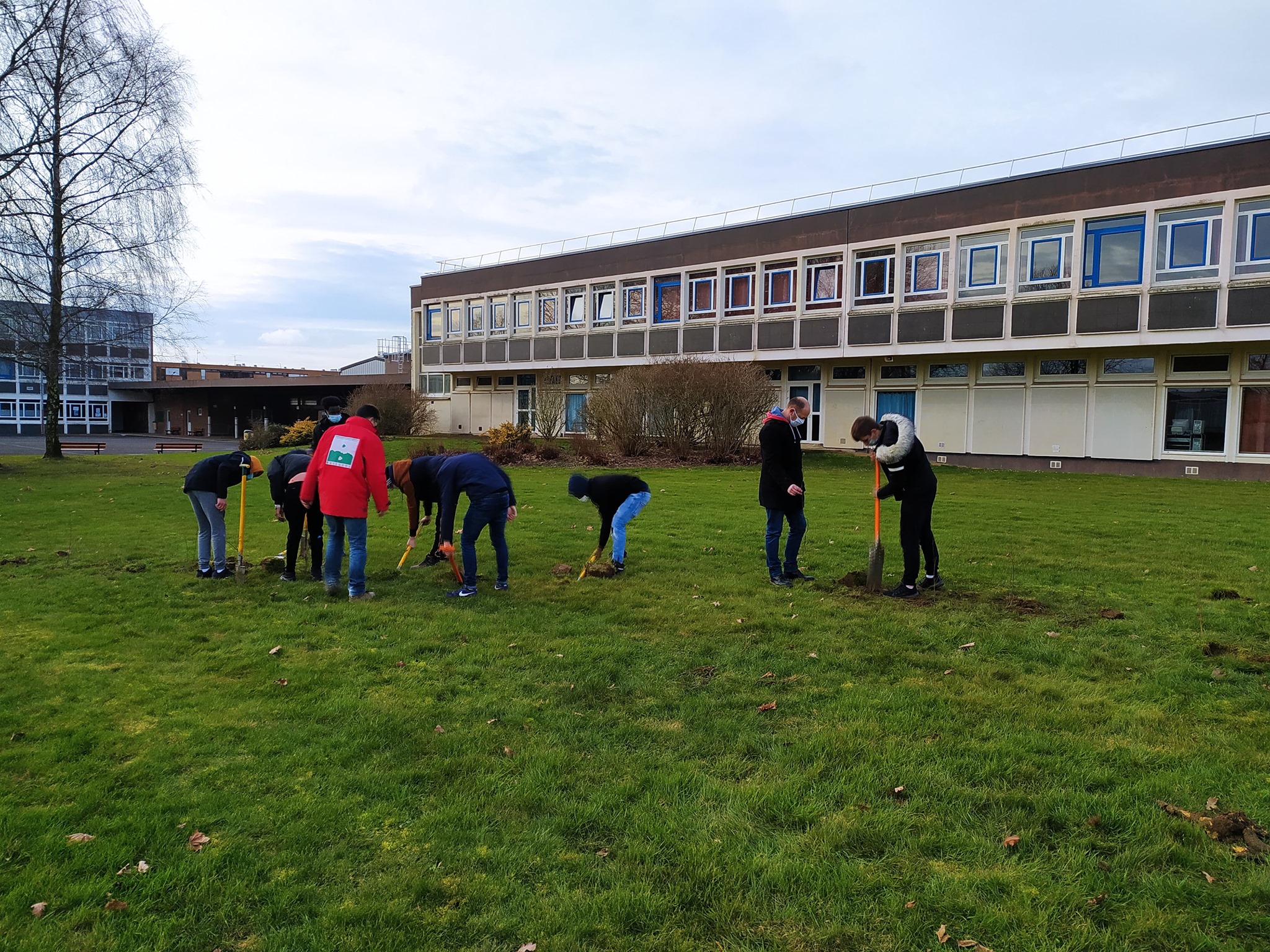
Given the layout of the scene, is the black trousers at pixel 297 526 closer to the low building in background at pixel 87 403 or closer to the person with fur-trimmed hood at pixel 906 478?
the person with fur-trimmed hood at pixel 906 478

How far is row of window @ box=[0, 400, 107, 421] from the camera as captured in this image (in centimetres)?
6069

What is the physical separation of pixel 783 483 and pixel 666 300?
2590cm

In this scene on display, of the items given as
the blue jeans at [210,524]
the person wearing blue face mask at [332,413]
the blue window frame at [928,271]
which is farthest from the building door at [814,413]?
the blue jeans at [210,524]

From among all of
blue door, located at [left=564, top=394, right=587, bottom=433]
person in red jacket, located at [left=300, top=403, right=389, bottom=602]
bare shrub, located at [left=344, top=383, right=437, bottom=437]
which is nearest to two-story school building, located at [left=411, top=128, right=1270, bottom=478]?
blue door, located at [left=564, top=394, right=587, bottom=433]

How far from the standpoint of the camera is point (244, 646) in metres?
5.98

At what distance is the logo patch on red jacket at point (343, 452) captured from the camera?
7.20m

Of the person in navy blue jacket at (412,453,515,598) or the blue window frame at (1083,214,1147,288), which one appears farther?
the blue window frame at (1083,214,1147,288)

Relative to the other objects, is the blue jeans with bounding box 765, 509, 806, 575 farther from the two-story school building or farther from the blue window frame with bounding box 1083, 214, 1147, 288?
the blue window frame with bounding box 1083, 214, 1147, 288

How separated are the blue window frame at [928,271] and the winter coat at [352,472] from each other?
74.1 ft

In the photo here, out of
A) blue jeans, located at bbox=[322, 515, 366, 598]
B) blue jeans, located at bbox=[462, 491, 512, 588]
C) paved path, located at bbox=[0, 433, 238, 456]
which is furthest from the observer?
paved path, located at bbox=[0, 433, 238, 456]

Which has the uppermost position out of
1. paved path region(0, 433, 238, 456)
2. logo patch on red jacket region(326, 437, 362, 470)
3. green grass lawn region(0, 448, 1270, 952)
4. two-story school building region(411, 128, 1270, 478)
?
two-story school building region(411, 128, 1270, 478)

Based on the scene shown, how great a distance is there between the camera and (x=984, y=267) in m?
24.8

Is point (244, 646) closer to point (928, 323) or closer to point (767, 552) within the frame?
point (767, 552)

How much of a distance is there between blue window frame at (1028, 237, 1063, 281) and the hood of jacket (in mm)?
19252
